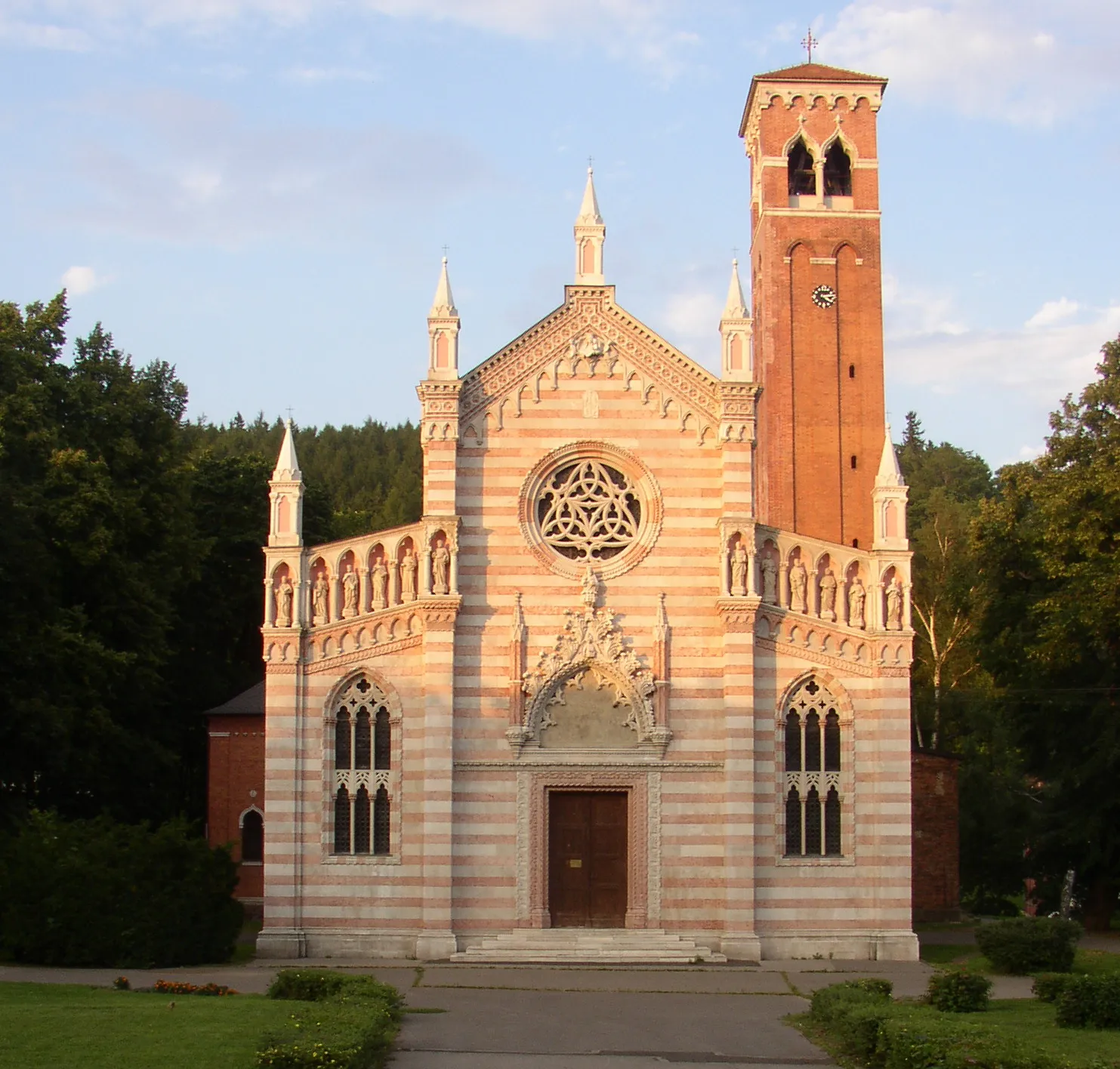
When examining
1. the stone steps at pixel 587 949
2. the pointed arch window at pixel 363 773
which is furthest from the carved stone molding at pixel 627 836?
the pointed arch window at pixel 363 773

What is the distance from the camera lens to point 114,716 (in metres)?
39.5

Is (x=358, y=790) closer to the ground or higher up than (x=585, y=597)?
closer to the ground

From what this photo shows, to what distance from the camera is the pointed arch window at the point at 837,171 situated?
4591 centimetres

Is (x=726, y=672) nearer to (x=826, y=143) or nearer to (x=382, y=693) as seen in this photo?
(x=382, y=693)

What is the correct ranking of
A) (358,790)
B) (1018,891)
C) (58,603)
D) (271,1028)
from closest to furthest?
(271,1028)
(358,790)
(58,603)
(1018,891)

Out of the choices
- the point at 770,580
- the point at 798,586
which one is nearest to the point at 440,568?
the point at 770,580

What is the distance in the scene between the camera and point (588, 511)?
110 ft

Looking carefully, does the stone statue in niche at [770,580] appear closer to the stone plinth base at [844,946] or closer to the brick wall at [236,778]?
the stone plinth base at [844,946]

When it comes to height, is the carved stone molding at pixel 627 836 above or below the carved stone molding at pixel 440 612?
below

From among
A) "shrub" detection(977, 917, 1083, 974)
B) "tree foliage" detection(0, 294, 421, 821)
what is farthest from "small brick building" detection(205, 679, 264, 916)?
"shrub" detection(977, 917, 1083, 974)

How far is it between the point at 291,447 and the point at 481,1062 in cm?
1638

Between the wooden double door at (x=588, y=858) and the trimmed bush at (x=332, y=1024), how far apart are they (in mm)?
7970

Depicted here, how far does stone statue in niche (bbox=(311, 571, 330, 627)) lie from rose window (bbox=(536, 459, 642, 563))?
4.48m

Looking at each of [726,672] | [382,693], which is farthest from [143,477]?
[726,672]
